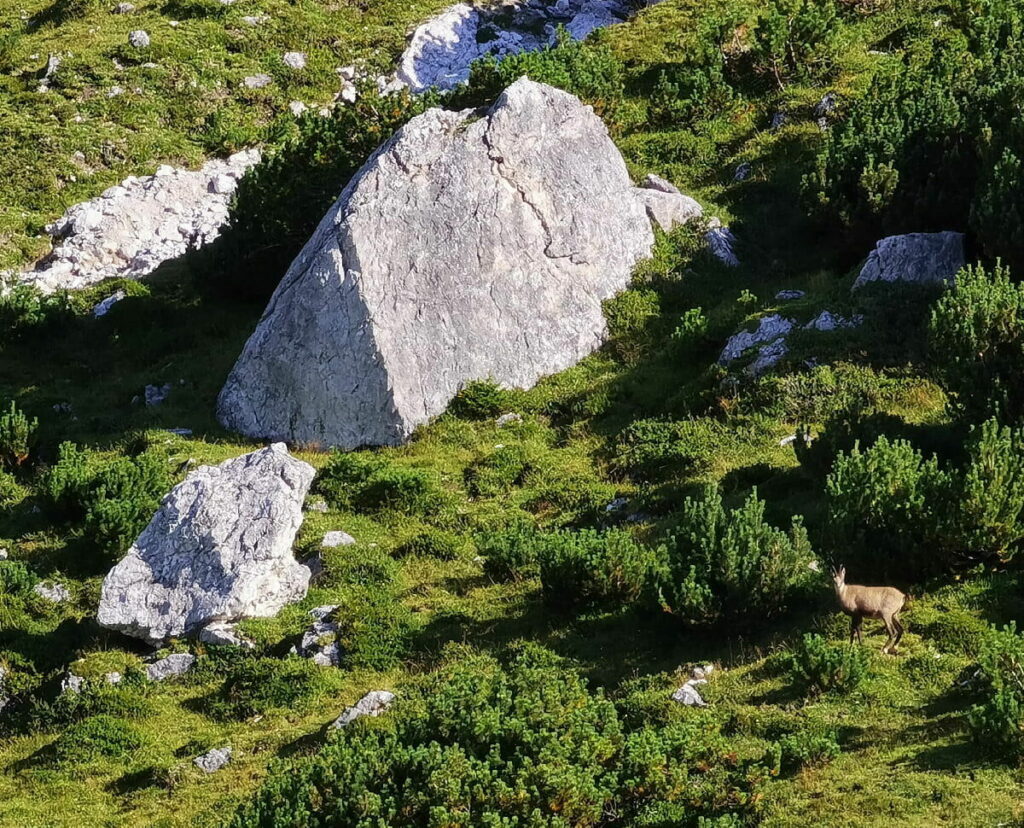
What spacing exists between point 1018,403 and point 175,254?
25777 mm

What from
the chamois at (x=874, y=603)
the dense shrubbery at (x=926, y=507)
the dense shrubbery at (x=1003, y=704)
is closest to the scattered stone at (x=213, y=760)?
the chamois at (x=874, y=603)

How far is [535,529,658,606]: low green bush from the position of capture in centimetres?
1802

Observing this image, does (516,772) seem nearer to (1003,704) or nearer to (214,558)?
(1003,704)

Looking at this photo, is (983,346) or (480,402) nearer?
(983,346)

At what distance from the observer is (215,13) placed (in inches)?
1868

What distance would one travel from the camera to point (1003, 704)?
12297 millimetres

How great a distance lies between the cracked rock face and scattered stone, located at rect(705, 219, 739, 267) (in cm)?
180

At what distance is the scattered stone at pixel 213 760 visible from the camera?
52.4ft

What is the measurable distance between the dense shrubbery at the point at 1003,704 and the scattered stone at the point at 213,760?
936 cm

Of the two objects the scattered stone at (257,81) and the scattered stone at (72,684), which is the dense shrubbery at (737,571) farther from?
the scattered stone at (257,81)

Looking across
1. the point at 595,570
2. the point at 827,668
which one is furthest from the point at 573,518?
the point at 827,668

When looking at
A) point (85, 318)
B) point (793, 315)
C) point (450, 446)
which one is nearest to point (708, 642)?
point (450, 446)

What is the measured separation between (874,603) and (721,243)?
56.6ft

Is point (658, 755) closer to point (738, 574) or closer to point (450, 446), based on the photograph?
point (738, 574)
